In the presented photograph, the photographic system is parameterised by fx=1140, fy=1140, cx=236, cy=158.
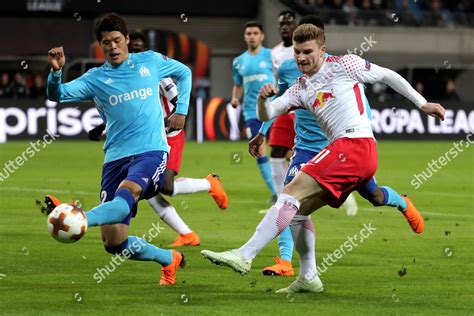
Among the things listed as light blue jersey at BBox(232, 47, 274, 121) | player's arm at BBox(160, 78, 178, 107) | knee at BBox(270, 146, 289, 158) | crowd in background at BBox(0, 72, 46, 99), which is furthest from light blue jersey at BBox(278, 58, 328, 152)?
crowd in background at BBox(0, 72, 46, 99)

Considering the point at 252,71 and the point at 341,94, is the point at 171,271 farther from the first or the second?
the point at 252,71

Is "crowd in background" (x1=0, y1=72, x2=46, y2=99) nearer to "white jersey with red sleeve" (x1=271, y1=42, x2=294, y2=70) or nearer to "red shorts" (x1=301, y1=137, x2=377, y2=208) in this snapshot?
"white jersey with red sleeve" (x1=271, y1=42, x2=294, y2=70)

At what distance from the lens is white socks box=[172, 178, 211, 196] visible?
11.9 metres

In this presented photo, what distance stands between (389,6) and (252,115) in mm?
25171

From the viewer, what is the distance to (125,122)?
29.5ft

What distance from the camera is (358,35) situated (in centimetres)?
3938

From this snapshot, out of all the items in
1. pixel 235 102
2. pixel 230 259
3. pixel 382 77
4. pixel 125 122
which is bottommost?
pixel 235 102

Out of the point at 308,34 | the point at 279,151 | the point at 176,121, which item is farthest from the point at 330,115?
the point at 279,151

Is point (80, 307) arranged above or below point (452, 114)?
above

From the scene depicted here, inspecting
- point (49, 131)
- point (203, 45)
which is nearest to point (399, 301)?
point (49, 131)

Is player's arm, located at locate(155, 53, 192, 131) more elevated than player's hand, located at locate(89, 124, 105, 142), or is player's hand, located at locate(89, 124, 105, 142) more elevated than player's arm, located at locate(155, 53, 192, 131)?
player's arm, located at locate(155, 53, 192, 131)

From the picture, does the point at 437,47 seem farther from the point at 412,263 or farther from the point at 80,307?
the point at 80,307

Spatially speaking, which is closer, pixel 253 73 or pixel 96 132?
pixel 96 132

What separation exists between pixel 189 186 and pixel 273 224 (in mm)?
3923
